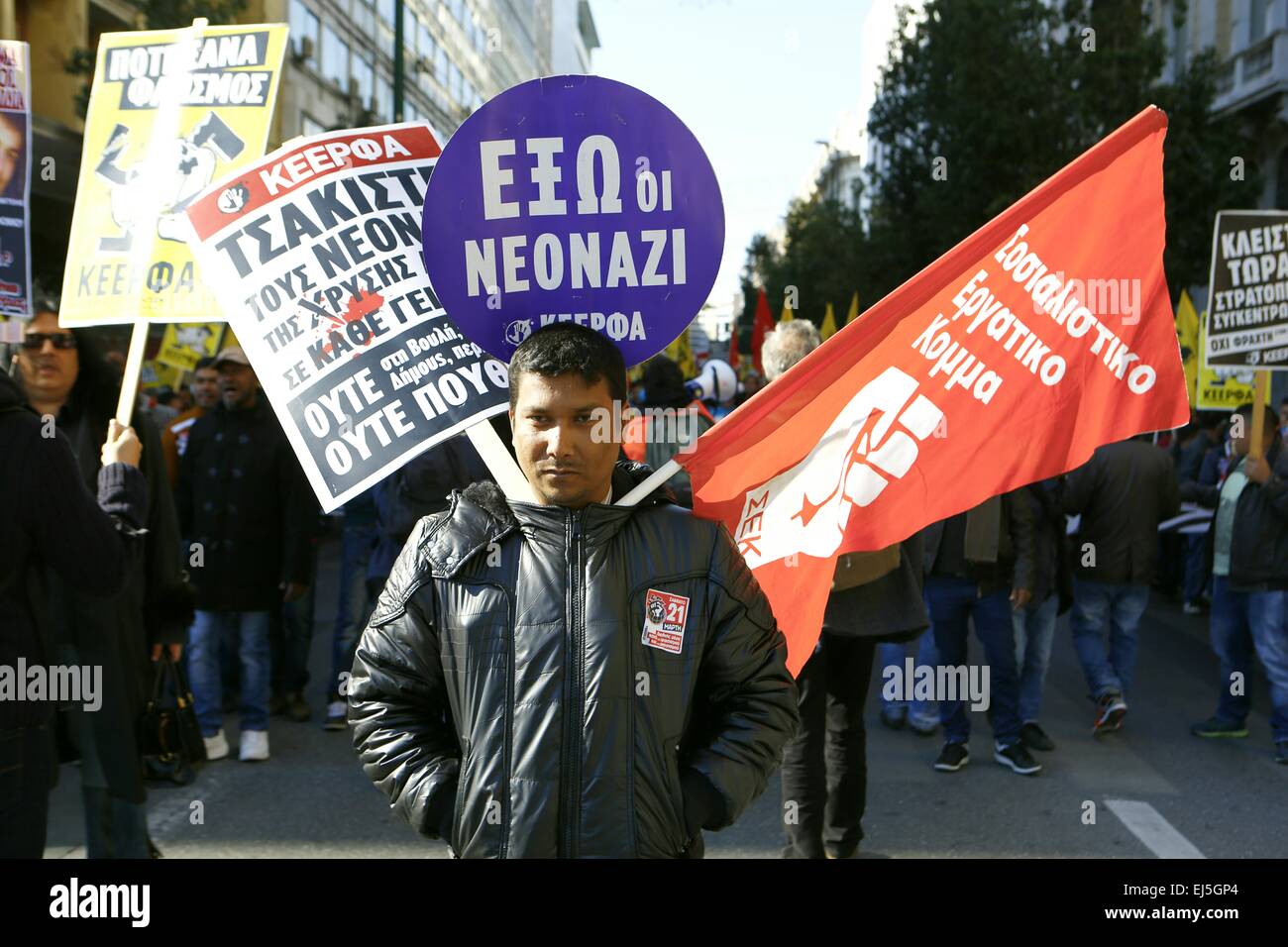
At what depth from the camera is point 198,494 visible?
22.6 feet

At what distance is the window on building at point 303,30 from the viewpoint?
98.4 ft

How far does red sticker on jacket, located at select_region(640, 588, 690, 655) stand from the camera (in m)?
2.43

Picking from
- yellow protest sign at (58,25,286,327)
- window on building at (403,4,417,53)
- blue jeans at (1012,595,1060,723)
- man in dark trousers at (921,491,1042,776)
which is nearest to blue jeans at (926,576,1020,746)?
man in dark trousers at (921,491,1042,776)

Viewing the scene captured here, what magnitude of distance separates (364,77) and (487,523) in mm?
37459

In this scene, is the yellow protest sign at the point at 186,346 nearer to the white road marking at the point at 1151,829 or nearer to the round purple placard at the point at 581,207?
the white road marking at the point at 1151,829

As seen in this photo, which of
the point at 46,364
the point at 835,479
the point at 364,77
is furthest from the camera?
the point at 364,77

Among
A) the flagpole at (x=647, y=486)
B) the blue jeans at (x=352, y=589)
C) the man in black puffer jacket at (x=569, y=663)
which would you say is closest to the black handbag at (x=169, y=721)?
the man in black puffer jacket at (x=569, y=663)

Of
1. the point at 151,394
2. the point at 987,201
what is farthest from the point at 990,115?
the point at 151,394

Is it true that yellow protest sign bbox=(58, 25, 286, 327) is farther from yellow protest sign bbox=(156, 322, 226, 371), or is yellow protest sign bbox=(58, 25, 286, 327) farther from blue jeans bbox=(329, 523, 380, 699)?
yellow protest sign bbox=(156, 322, 226, 371)

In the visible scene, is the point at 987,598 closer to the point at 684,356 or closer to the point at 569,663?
the point at 569,663

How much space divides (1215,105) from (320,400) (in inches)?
1022

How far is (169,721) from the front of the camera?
4891 mm

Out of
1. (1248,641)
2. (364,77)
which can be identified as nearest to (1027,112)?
(1248,641)

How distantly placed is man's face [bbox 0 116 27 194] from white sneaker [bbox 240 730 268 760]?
10.0ft
